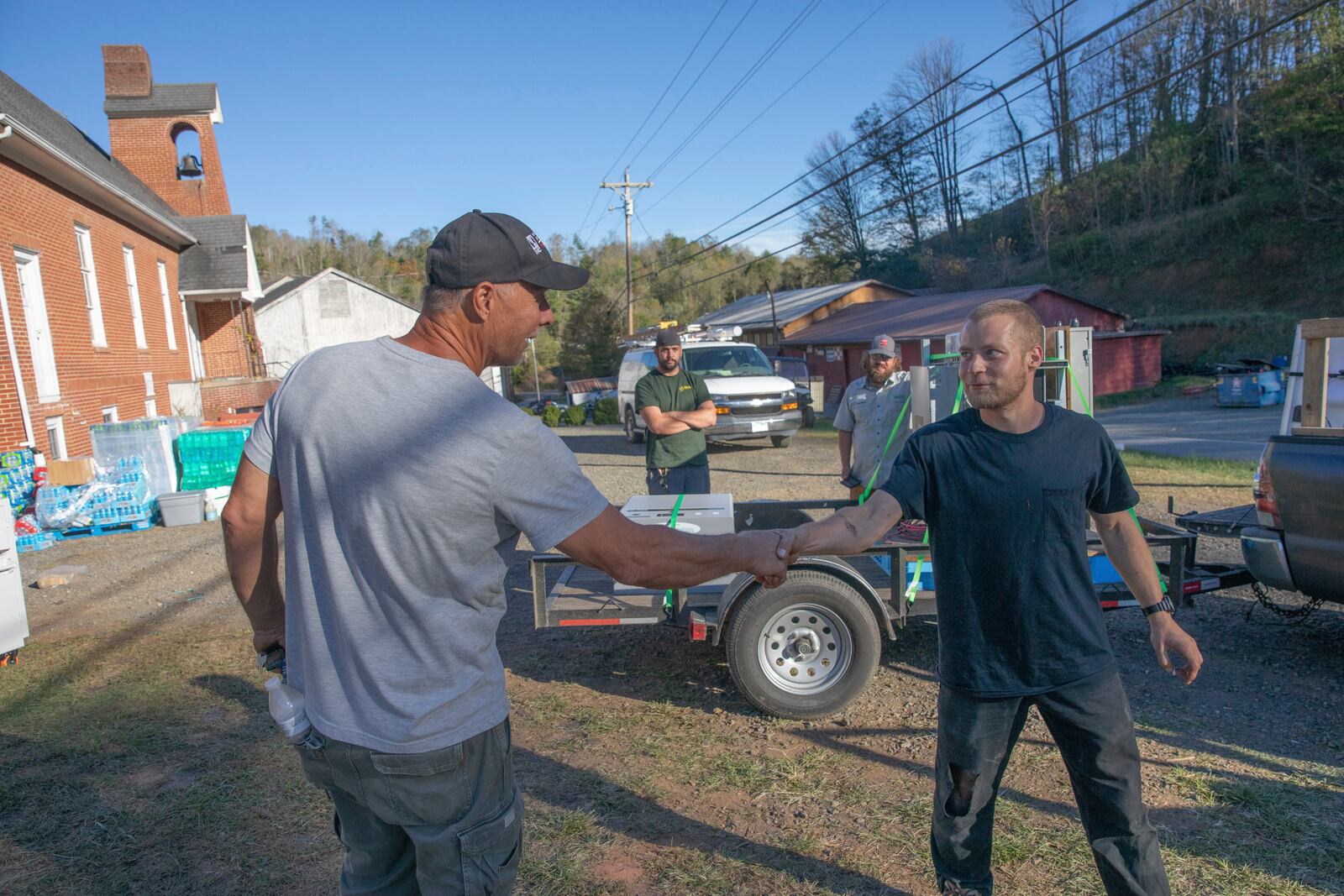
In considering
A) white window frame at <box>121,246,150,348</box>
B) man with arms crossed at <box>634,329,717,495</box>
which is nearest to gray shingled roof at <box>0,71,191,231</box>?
white window frame at <box>121,246,150,348</box>

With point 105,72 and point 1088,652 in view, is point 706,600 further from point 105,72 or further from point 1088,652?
point 105,72

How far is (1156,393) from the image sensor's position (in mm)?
26578

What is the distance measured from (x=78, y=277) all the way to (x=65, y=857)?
47.4ft

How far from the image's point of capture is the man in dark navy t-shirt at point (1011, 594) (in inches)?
97.3

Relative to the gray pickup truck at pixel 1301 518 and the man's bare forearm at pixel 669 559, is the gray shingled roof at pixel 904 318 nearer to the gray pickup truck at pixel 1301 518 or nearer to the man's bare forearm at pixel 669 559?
the gray pickup truck at pixel 1301 518

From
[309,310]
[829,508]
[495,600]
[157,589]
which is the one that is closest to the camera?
[495,600]

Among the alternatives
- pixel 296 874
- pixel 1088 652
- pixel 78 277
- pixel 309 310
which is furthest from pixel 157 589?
pixel 309 310

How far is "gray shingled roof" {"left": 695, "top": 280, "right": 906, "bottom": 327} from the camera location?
34.9 m

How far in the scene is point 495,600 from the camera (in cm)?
188

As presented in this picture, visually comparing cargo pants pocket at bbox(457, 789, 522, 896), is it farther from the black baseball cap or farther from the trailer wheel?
the trailer wheel

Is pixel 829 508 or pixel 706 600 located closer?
pixel 706 600

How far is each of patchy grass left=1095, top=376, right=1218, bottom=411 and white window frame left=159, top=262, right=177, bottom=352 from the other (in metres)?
24.6

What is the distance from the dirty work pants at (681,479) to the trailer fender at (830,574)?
2.18 m

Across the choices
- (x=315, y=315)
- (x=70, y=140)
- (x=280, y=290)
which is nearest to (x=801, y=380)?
(x=70, y=140)
